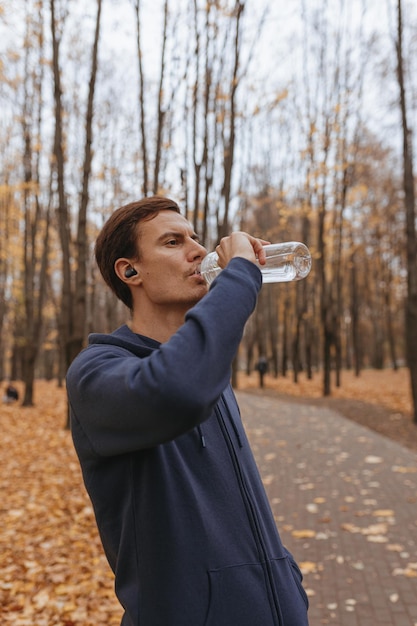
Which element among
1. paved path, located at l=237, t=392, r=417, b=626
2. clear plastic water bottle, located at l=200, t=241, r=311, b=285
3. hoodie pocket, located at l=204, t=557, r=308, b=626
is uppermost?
clear plastic water bottle, located at l=200, t=241, r=311, b=285

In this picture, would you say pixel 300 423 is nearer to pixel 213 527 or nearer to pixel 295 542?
pixel 295 542

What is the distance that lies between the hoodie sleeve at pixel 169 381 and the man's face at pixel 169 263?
Answer: 0.80ft

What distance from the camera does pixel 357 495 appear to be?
22.5 feet

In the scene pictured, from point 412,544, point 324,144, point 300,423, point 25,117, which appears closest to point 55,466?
point 412,544

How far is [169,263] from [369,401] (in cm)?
1629

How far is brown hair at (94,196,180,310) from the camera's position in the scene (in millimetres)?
1553

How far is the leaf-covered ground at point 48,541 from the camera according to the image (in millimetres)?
3977

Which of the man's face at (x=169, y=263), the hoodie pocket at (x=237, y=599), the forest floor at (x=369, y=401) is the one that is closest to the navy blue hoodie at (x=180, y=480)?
the hoodie pocket at (x=237, y=599)

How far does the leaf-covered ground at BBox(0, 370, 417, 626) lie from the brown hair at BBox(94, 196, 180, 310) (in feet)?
10.8

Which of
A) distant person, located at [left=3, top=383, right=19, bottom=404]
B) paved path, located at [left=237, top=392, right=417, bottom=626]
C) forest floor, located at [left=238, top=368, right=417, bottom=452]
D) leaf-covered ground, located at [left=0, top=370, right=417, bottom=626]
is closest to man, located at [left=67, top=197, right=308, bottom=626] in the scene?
leaf-covered ground, located at [left=0, top=370, right=417, bottom=626]

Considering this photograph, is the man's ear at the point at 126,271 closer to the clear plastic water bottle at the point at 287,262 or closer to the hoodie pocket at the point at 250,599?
the clear plastic water bottle at the point at 287,262

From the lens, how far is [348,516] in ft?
20.0

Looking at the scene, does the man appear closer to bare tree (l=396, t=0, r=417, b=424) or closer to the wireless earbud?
the wireless earbud

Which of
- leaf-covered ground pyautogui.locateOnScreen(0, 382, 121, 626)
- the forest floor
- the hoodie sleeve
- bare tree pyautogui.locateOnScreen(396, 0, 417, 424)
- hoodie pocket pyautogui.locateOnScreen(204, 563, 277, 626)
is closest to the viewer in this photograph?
the hoodie sleeve
